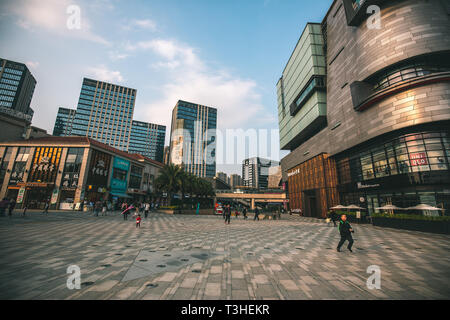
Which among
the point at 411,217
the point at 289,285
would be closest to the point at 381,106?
the point at 411,217

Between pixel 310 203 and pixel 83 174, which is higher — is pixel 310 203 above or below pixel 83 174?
below

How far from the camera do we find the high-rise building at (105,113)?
295 ft

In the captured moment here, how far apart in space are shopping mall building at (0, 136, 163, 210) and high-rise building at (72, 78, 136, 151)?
62.4 metres

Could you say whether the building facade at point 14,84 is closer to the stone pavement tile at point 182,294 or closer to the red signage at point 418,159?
the stone pavement tile at point 182,294

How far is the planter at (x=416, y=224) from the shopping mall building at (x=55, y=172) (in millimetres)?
41502

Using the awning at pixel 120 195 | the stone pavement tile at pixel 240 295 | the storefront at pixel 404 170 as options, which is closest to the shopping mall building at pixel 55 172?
the awning at pixel 120 195

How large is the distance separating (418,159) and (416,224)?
371 inches

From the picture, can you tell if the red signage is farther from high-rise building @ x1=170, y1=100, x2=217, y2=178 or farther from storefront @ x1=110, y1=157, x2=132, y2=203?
high-rise building @ x1=170, y1=100, x2=217, y2=178

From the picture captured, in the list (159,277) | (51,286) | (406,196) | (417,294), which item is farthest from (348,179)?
(51,286)

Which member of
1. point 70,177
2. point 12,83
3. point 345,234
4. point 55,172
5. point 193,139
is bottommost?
point 345,234

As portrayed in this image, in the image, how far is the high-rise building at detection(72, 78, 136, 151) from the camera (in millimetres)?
89812

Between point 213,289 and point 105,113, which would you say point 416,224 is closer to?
point 213,289

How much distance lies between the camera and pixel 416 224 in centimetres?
1625

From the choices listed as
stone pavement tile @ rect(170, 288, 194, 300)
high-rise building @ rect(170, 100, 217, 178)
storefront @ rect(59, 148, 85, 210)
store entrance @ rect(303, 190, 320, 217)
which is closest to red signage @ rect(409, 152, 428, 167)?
store entrance @ rect(303, 190, 320, 217)
